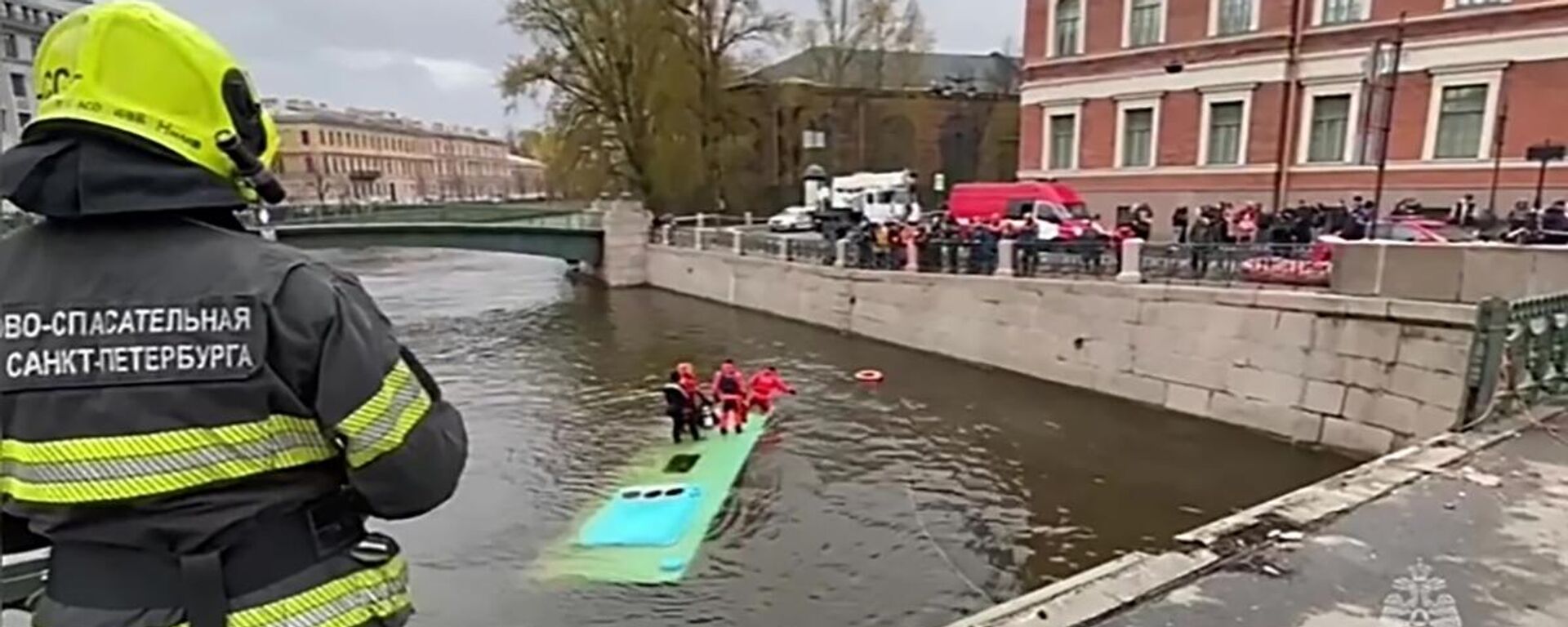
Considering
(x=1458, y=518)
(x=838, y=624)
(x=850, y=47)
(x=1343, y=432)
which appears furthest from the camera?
(x=850, y=47)

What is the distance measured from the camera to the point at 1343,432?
488 inches

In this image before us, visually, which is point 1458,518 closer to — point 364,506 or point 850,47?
point 364,506

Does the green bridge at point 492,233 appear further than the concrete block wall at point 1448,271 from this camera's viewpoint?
Yes

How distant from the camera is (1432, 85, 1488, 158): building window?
75.8 ft

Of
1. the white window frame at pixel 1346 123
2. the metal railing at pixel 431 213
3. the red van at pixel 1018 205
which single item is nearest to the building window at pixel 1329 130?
the white window frame at pixel 1346 123

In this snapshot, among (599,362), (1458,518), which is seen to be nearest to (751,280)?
(599,362)

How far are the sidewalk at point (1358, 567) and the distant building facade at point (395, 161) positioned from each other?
50.4 m

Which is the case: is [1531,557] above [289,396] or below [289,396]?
below

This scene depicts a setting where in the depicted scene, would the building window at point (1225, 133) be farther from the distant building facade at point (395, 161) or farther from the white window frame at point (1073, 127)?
the distant building facade at point (395, 161)

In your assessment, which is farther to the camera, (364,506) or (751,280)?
(751,280)

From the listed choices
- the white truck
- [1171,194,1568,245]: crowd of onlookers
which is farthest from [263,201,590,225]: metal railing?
[1171,194,1568,245]: crowd of onlookers

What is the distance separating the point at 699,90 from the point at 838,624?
100 ft

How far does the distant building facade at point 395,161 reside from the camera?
2598 inches

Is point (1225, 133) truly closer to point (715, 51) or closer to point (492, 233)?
point (715, 51)
